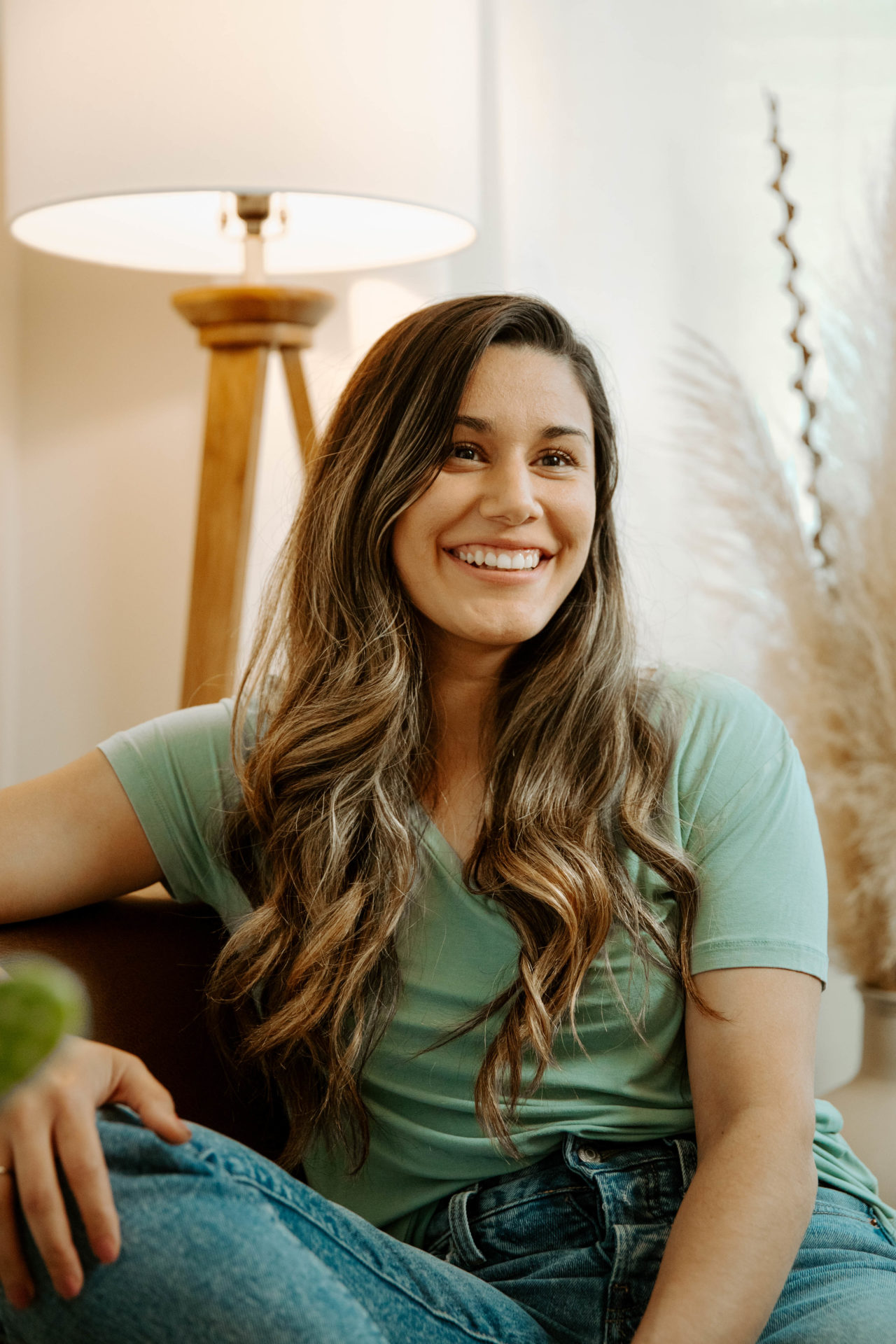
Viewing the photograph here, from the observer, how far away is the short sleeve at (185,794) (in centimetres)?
115

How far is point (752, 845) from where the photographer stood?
40.1 inches

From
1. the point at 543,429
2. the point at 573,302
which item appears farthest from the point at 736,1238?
the point at 573,302

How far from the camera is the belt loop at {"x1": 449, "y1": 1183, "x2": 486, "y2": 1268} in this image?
990 millimetres

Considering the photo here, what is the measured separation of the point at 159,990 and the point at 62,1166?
0.41 meters

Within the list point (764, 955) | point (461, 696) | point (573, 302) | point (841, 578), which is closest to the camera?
point (764, 955)

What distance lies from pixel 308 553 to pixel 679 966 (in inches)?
20.4

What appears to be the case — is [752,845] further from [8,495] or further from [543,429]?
[8,495]

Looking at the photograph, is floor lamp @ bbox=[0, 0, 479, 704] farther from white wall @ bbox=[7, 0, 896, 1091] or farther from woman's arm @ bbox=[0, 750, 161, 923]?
woman's arm @ bbox=[0, 750, 161, 923]

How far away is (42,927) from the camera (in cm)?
111

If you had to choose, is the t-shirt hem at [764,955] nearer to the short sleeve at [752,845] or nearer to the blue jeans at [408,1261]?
the short sleeve at [752,845]

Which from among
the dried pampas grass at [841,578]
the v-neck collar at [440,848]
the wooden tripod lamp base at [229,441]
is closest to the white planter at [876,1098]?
the dried pampas grass at [841,578]

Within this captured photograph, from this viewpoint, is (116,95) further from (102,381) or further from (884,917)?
(884,917)

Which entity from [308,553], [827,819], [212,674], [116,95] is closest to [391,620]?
[308,553]

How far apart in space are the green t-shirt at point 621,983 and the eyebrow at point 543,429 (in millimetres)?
254
